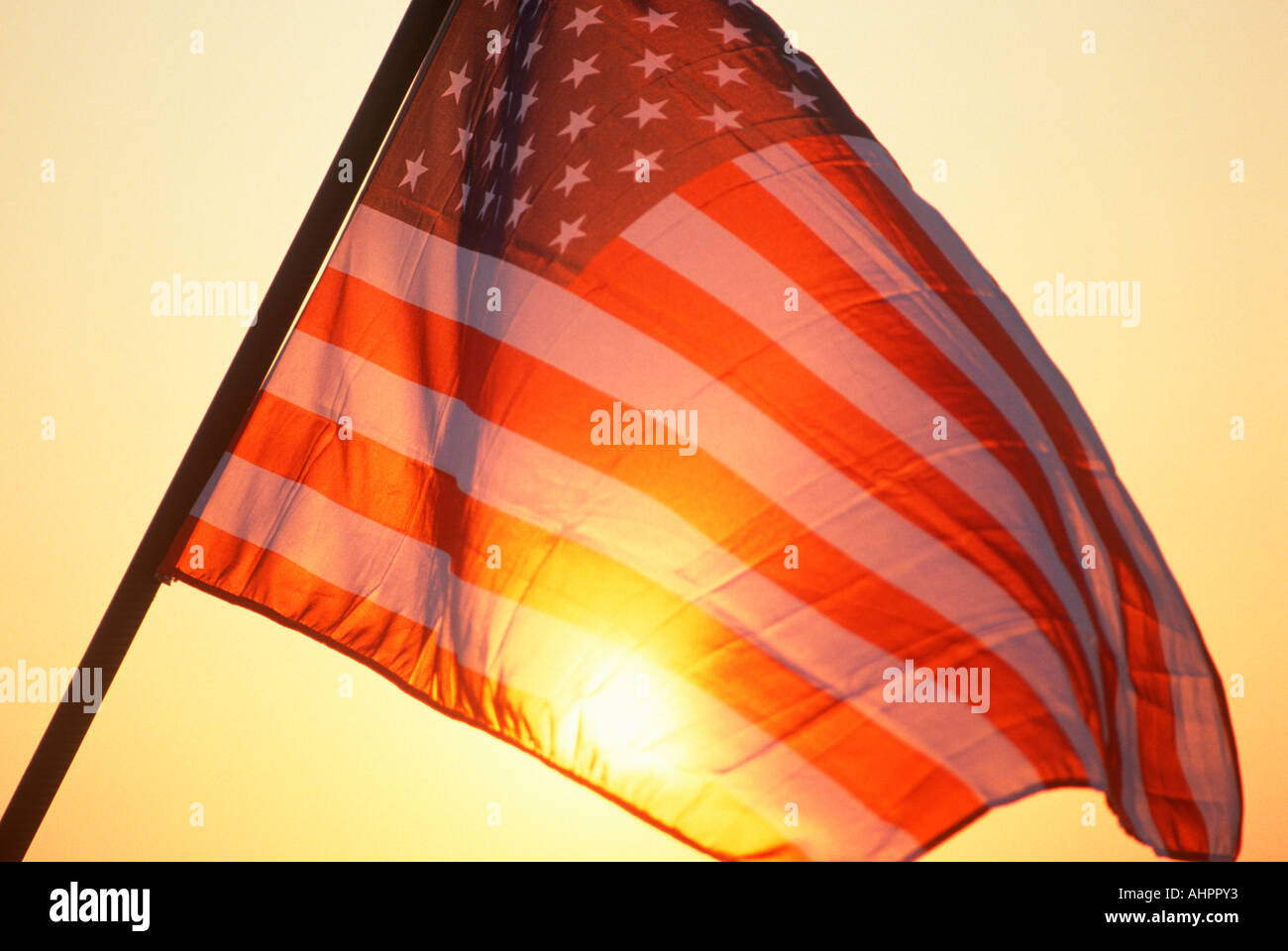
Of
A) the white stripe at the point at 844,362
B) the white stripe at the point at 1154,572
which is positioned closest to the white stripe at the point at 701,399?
the white stripe at the point at 844,362

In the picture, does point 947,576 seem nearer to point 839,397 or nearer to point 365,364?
point 839,397

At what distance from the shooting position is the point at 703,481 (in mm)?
2965

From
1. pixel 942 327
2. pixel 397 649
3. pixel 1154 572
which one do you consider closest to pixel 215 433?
pixel 397 649

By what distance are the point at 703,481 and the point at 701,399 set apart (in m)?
0.23

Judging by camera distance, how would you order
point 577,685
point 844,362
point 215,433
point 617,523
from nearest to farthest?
point 215,433, point 577,685, point 617,523, point 844,362

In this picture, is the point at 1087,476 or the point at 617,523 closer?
the point at 617,523

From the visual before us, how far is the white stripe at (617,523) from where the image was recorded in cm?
277

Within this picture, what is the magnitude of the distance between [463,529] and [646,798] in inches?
31.9

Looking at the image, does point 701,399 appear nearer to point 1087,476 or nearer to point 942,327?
point 942,327

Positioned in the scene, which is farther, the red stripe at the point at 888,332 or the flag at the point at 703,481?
the red stripe at the point at 888,332

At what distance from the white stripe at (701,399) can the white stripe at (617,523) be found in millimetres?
202

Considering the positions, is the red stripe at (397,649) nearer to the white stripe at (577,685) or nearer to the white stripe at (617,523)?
the white stripe at (577,685)

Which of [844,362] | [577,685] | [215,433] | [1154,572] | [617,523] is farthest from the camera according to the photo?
[1154,572]
